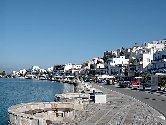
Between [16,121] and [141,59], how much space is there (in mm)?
88831

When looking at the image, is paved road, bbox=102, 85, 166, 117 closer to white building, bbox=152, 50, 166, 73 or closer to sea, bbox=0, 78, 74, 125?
sea, bbox=0, 78, 74, 125

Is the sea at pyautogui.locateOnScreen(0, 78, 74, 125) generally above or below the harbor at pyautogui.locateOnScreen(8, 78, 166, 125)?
below

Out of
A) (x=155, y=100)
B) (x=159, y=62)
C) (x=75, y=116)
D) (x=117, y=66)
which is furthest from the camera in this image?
(x=117, y=66)

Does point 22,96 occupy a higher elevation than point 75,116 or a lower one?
lower

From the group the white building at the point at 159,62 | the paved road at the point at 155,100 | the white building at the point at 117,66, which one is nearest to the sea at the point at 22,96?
the paved road at the point at 155,100

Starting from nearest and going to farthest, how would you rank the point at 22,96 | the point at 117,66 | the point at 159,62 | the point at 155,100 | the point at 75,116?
the point at 75,116, the point at 155,100, the point at 22,96, the point at 159,62, the point at 117,66

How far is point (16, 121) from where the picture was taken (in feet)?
59.3

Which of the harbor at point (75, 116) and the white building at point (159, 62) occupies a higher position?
the white building at point (159, 62)

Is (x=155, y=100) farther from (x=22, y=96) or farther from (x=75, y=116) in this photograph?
(x=22, y=96)

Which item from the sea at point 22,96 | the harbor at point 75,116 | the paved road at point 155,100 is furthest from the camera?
the sea at point 22,96

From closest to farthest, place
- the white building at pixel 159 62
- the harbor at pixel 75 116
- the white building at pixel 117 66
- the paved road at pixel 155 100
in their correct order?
the harbor at pixel 75 116 → the paved road at pixel 155 100 → the white building at pixel 159 62 → the white building at pixel 117 66

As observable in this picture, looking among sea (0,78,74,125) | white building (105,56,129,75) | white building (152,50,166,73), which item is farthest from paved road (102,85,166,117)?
white building (105,56,129,75)

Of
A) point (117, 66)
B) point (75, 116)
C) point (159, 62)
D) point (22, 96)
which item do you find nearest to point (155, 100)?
point (75, 116)

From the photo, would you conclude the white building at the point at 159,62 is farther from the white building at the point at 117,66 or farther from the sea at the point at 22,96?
the white building at the point at 117,66
